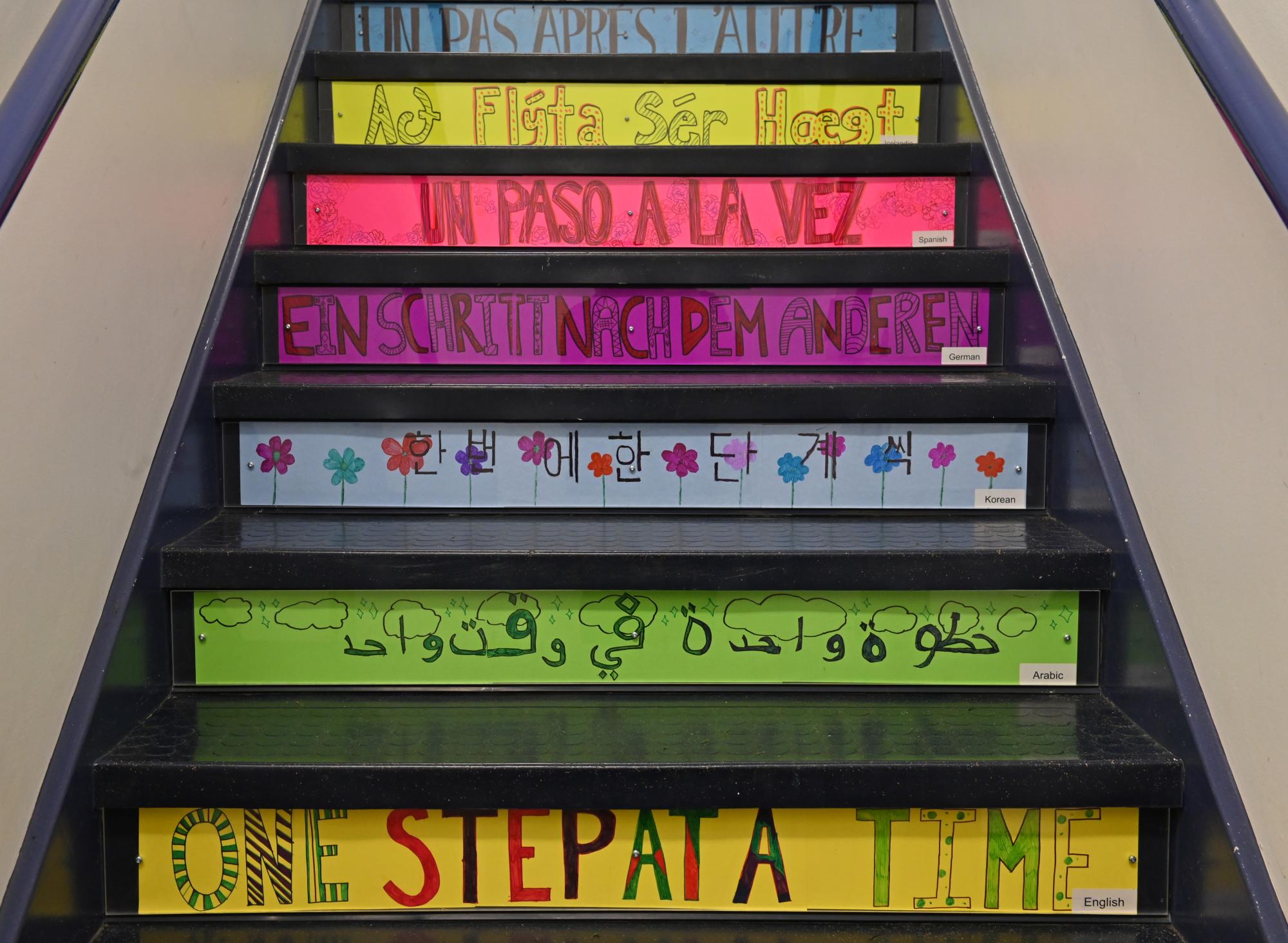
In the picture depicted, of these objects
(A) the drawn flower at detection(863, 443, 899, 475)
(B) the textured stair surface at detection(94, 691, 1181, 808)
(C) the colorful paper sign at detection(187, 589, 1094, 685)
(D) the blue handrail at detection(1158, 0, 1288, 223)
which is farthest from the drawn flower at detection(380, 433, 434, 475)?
(D) the blue handrail at detection(1158, 0, 1288, 223)

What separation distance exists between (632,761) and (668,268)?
76 cm

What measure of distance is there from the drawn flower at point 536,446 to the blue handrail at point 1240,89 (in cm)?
87

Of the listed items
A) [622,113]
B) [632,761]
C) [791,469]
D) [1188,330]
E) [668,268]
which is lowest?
[632,761]

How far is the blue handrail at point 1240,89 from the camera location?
848 mm

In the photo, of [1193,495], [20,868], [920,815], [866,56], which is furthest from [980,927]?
[866,56]

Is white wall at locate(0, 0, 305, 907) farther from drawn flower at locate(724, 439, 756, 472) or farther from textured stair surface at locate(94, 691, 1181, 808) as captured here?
drawn flower at locate(724, 439, 756, 472)

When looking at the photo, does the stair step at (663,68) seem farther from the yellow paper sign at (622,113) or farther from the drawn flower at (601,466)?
the drawn flower at (601,466)

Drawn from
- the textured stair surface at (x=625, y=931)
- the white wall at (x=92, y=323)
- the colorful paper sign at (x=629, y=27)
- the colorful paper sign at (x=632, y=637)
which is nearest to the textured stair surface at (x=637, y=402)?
the white wall at (x=92, y=323)

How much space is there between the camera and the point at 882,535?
1360 mm

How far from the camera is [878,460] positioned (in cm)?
147

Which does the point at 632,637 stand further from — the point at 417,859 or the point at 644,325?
the point at 644,325

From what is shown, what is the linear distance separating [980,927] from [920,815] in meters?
0.13

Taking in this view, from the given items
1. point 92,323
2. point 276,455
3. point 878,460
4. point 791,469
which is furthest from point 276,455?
point 878,460

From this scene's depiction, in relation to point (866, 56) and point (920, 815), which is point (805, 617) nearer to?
point (920, 815)
